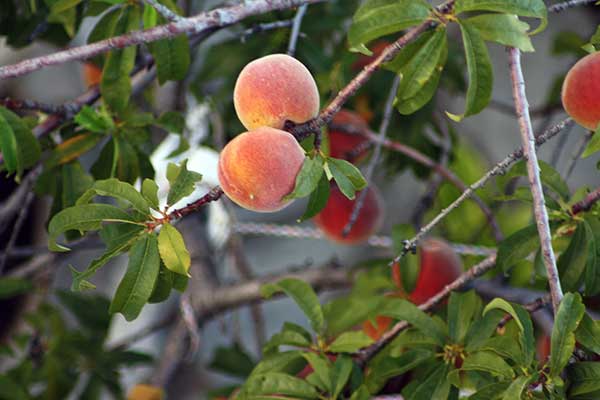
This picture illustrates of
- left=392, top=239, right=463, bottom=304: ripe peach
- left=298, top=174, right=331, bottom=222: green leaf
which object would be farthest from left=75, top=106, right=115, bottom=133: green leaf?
left=392, top=239, right=463, bottom=304: ripe peach

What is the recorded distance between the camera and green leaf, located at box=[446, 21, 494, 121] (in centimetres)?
70

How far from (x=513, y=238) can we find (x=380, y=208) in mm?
483

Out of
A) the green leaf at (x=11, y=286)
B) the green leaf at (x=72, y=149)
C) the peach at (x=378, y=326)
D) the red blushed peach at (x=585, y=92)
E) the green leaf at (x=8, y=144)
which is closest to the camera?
the red blushed peach at (x=585, y=92)

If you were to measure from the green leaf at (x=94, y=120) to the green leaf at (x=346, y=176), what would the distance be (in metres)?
0.35

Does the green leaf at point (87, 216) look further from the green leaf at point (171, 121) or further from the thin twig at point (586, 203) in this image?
the thin twig at point (586, 203)

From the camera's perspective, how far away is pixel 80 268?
2.07 meters

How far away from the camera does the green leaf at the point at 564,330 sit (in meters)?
0.63

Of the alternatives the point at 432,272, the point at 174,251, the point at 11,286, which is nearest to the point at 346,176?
the point at 174,251

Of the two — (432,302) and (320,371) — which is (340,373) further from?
(432,302)

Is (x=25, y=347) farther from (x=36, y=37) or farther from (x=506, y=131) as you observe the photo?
(x=506, y=131)

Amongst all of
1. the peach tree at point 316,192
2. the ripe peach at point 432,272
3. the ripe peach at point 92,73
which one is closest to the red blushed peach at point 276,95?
the peach tree at point 316,192

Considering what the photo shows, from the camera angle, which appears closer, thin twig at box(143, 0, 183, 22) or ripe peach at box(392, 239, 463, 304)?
thin twig at box(143, 0, 183, 22)

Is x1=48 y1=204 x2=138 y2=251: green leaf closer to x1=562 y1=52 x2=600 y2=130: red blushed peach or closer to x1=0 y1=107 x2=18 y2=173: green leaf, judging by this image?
x1=0 y1=107 x2=18 y2=173: green leaf

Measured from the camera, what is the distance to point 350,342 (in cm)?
85
